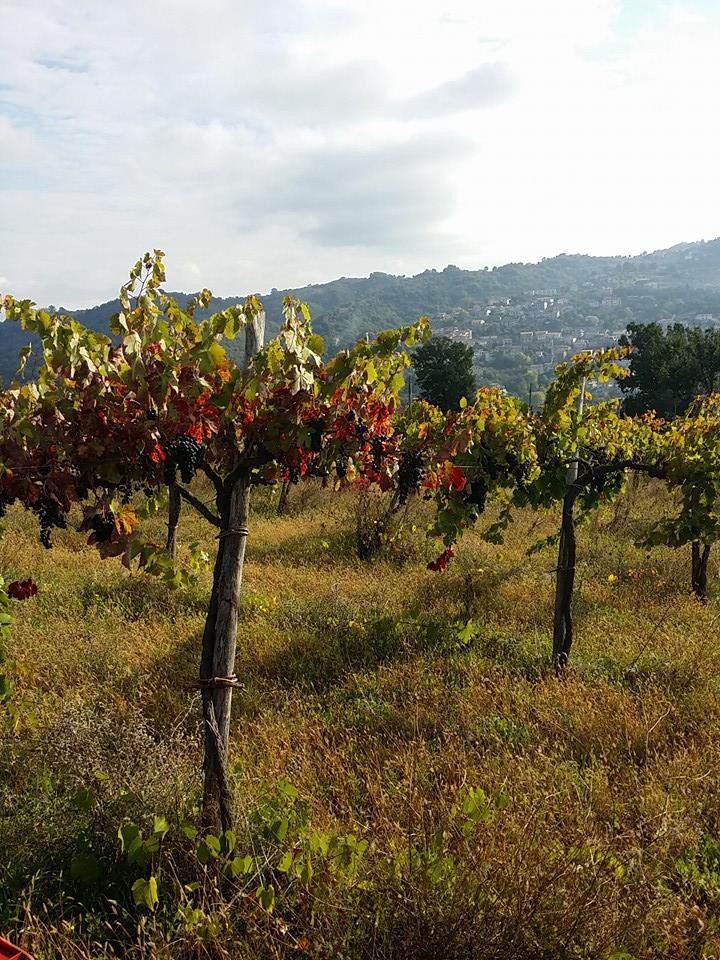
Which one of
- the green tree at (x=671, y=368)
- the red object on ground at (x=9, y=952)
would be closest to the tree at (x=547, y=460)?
the red object on ground at (x=9, y=952)

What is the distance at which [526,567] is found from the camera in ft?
31.9

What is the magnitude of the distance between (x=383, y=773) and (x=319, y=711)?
3.82 feet

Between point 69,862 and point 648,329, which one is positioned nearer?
point 69,862

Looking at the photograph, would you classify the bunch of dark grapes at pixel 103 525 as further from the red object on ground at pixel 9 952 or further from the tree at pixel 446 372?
the tree at pixel 446 372

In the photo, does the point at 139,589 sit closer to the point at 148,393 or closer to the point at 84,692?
the point at 84,692

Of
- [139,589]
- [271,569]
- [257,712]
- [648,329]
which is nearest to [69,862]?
[257,712]

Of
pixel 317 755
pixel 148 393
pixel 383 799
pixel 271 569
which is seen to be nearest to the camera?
pixel 148 393

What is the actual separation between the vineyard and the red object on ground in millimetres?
223

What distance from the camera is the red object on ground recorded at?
220 cm

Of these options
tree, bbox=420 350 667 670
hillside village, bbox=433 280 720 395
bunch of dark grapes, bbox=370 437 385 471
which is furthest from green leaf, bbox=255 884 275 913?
hillside village, bbox=433 280 720 395

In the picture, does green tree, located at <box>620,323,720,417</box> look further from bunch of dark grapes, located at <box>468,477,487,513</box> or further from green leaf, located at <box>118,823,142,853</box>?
green leaf, located at <box>118,823,142,853</box>

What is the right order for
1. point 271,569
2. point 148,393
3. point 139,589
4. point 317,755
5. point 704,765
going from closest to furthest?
point 148,393 < point 704,765 < point 317,755 < point 139,589 < point 271,569

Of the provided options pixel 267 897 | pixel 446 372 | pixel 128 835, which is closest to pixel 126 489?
pixel 128 835

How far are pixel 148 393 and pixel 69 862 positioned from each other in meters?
2.57
